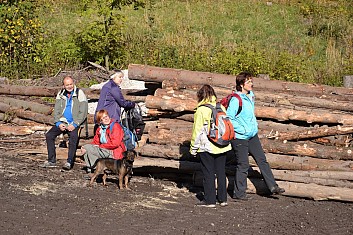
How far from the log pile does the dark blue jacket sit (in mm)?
575

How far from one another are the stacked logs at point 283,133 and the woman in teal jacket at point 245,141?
48 centimetres

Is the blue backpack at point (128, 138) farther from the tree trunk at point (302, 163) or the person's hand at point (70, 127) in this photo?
the tree trunk at point (302, 163)

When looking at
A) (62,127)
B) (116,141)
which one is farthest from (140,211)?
(62,127)

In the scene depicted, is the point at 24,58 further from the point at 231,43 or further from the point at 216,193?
the point at 216,193

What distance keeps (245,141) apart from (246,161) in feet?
0.98

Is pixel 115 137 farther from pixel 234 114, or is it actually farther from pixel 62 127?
pixel 234 114

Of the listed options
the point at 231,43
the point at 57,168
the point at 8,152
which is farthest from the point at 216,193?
the point at 231,43

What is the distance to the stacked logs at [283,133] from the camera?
10.6 meters

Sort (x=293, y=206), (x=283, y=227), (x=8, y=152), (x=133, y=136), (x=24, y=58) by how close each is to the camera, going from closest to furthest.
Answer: (x=283, y=227)
(x=293, y=206)
(x=133, y=136)
(x=8, y=152)
(x=24, y=58)

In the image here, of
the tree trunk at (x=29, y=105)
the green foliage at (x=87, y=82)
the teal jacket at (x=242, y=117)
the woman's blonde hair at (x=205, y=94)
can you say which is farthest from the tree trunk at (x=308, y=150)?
the green foliage at (x=87, y=82)

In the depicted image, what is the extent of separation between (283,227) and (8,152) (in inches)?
242

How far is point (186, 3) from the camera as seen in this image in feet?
100

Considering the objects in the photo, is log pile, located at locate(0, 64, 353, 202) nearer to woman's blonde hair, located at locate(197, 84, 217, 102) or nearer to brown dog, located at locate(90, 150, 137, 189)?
brown dog, located at locate(90, 150, 137, 189)

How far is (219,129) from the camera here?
9.43 meters
